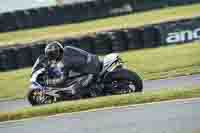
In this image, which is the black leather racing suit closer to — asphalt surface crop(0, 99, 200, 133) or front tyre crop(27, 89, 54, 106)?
front tyre crop(27, 89, 54, 106)

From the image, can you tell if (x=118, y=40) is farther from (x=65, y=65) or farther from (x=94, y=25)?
(x=94, y=25)

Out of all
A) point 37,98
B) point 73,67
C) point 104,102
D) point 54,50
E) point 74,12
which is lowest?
point 37,98

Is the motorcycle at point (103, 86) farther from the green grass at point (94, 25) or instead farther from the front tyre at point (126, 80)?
the green grass at point (94, 25)

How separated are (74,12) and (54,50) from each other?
14301 millimetres

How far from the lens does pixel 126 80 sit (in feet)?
43.3

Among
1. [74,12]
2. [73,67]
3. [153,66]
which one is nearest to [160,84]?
[73,67]

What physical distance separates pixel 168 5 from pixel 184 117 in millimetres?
17767

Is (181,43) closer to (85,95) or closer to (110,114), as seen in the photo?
(85,95)

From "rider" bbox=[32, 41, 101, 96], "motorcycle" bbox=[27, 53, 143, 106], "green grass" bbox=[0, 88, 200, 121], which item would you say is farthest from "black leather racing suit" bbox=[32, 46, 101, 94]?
"green grass" bbox=[0, 88, 200, 121]

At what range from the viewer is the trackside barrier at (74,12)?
27.7 m

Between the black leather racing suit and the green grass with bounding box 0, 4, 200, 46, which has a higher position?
the green grass with bounding box 0, 4, 200, 46

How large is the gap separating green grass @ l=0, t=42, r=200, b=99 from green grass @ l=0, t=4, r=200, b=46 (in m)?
5.91

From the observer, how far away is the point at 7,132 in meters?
11.4

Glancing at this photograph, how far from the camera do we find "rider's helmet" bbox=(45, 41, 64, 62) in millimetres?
13719
